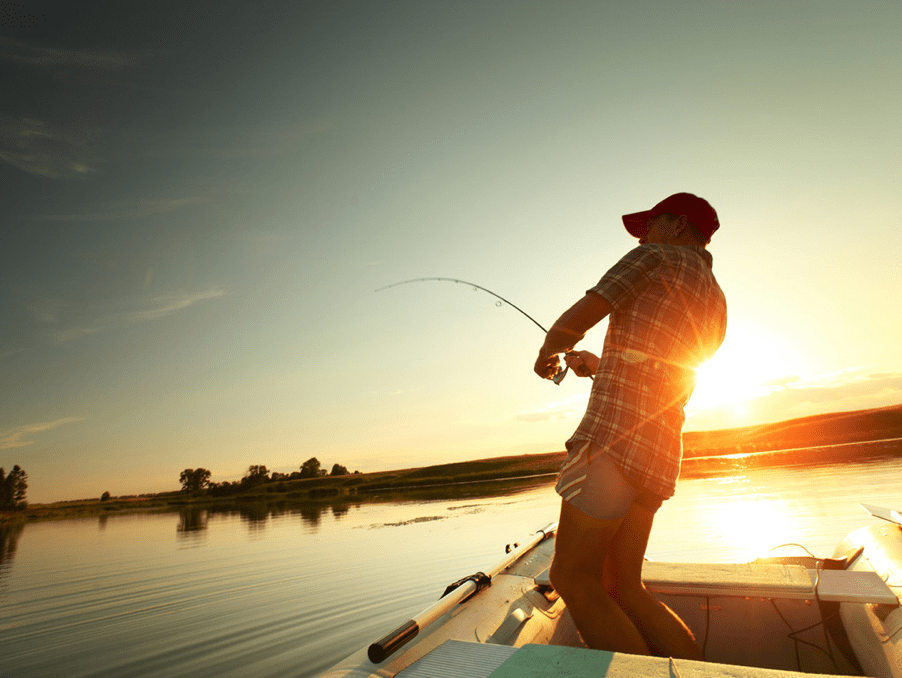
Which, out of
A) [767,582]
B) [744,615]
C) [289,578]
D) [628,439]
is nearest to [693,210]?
[628,439]

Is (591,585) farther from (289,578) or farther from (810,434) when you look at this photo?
(810,434)

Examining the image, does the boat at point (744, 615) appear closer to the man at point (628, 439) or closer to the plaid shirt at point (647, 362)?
the man at point (628, 439)

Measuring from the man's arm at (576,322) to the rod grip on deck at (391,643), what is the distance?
1396mm

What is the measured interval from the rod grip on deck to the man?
74cm

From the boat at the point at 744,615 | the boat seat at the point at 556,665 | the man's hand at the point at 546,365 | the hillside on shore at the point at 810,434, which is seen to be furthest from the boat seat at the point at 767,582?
the hillside on shore at the point at 810,434

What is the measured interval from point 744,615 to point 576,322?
2.35 metres

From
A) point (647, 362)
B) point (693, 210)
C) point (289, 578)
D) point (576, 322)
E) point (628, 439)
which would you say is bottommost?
point (289, 578)

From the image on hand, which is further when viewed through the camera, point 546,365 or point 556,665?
point 546,365

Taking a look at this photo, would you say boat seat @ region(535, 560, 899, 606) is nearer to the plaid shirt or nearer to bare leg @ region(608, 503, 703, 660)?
bare leg @ region(608, 503, 703, 660)

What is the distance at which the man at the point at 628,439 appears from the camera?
1838mm

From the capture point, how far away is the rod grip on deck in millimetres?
1979

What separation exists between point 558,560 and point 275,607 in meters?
7.20

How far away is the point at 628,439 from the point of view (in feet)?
6.01

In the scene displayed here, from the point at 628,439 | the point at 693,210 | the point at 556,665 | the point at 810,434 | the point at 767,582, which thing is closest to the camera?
the point at 556,665
